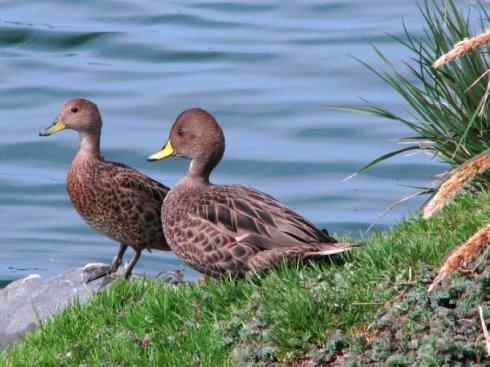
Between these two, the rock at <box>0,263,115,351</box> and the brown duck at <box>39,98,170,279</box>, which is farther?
the brown duck at <box>39,98,170,279</box>

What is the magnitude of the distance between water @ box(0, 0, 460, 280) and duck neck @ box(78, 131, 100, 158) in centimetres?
407

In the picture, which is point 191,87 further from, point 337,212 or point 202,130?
point 202,130

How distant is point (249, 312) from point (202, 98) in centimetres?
1168

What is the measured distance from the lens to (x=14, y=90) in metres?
20.5

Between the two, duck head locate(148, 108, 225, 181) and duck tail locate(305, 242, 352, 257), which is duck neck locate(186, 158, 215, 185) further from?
duck tail locate(305, 242, 352, 257)

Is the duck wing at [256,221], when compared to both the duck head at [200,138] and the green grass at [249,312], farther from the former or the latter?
Result: the duck head at [200,138]

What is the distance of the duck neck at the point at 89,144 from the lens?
10.9 metres

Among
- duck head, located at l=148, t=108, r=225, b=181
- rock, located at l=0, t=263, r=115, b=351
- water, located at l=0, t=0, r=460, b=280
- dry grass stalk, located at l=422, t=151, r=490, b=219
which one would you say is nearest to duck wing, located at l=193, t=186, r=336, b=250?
duck head, located at l=148, t=108, r=225, b=181

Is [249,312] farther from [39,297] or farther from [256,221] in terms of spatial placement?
[39,297]

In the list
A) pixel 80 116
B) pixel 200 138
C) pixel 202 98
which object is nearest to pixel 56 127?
pixel 80 116

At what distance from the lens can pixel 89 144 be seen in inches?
433

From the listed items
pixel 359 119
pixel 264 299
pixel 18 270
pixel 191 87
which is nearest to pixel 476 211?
pixel 264 299

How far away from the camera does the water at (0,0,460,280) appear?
1653 centimetres

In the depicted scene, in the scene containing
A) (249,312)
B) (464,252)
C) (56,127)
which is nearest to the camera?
(464,252)
